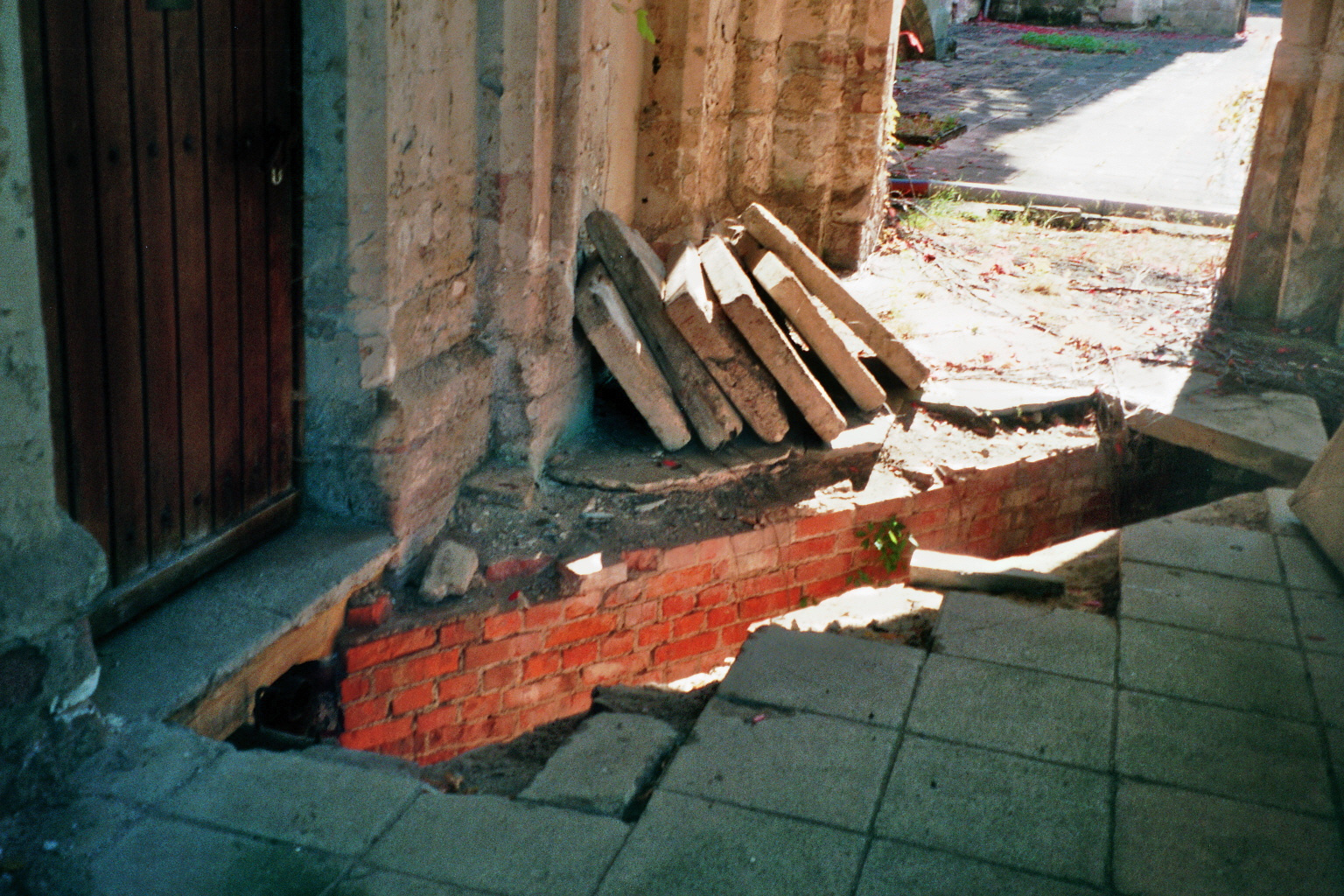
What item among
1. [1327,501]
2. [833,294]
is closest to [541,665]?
[833,294]

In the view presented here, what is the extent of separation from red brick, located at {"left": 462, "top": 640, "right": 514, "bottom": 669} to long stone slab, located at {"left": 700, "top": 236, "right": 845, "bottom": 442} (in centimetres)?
158

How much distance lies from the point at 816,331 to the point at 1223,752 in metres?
2.46

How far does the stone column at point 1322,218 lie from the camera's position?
7000 millimetres

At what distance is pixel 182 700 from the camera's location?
2971 millimetres

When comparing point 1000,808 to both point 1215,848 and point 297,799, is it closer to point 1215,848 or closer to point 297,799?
point 1215,848

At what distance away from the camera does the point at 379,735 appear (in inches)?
148

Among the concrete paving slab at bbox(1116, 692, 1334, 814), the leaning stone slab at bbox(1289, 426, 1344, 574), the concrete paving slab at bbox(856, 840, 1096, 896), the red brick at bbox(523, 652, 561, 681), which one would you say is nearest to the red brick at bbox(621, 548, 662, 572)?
the red brick at bbox(523, 652, 561, 681)

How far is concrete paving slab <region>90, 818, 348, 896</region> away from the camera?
2422 millimetres

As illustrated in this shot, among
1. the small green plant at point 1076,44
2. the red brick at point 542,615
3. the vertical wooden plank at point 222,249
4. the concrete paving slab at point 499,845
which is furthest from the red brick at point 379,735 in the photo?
the small green plant at point 1076,44

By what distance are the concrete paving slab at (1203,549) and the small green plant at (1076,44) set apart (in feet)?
56.6

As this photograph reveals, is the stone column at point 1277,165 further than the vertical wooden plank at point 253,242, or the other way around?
the stone column at point 1277,165

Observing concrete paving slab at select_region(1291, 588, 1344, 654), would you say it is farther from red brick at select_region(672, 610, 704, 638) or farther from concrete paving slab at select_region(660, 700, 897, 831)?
red brick at select_region(672, 610, 704, 638)

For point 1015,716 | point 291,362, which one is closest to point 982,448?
point 1015,716

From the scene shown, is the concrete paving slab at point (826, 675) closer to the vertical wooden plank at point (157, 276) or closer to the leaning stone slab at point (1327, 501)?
the vertical wooden plank at point (157, 276)
